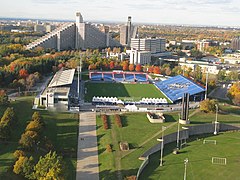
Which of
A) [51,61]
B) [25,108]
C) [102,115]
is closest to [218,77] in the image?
[51,61]

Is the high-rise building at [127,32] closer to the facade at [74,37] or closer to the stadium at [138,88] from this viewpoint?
the facade at [74,37]

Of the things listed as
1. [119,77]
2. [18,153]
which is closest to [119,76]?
[119,77]

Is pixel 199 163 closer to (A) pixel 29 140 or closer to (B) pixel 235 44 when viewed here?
(A) pixel 29 140

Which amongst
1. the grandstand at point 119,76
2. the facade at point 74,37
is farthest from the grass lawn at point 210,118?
the facade at point 74,37

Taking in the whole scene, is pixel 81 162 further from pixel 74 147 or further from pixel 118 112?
pixel 118 112

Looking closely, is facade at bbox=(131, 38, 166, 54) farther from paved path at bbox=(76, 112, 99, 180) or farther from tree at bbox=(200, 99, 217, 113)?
paved path at bbox=(76, 112, 99, 180)
